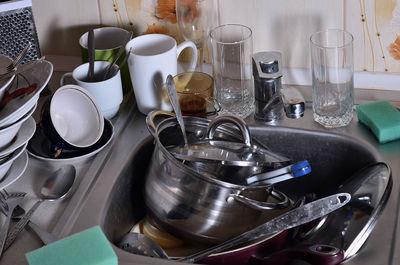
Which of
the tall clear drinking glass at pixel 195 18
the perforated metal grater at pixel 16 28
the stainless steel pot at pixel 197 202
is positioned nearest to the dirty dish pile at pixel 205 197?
the stainless steel pot at pixel 197 202

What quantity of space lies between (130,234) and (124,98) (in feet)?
1.11

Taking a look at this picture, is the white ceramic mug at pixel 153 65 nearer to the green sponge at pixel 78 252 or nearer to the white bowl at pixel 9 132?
the white bowl at pixel 9 132

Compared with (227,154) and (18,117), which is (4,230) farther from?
(227,154)

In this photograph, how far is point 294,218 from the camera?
0.84 meters

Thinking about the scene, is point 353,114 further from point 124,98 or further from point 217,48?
point 124,98

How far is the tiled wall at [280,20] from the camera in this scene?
3.49 feet

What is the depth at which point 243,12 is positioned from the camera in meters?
1.12

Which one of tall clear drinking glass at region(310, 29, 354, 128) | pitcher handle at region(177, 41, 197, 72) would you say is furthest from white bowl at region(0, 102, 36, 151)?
tall clear drinking glass at region(310, 29, 354, 128)

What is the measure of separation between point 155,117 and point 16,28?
1.08ft

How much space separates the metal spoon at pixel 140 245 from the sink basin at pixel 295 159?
0.12 ft

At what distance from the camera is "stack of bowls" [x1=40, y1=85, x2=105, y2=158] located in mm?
1008

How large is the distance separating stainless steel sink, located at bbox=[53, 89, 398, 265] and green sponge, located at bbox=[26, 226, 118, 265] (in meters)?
0.09

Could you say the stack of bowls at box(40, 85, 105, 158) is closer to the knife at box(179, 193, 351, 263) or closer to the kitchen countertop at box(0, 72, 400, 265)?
the kitchen countertop at box(0, 72, 400, 265)

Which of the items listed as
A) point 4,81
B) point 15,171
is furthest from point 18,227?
point 4,81
